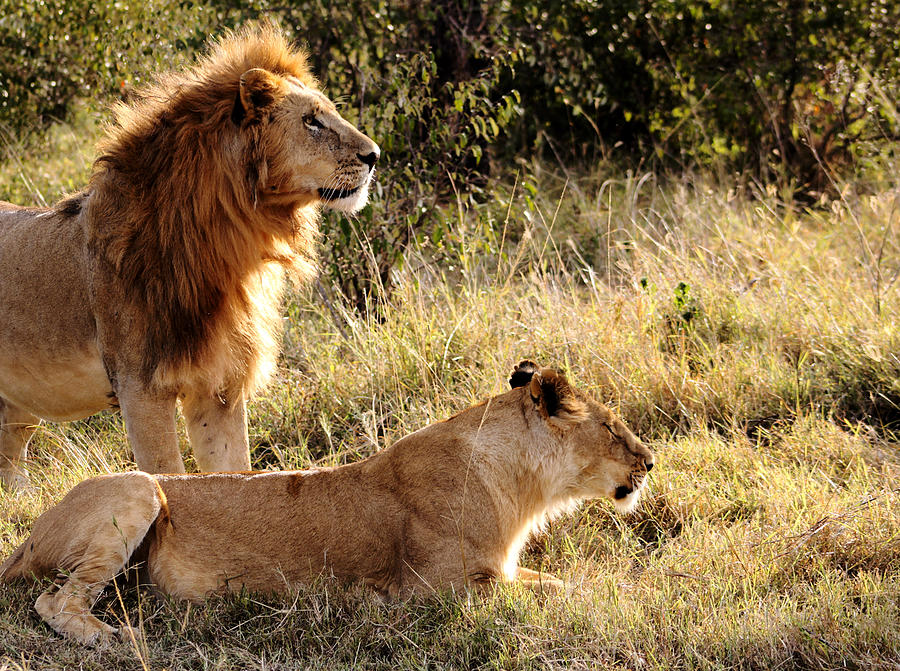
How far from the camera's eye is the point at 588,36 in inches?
362

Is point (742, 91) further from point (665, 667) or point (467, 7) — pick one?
point (665, 667)

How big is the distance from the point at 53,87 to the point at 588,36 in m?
4.64

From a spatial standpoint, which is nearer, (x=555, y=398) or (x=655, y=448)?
(x=555, y=398)

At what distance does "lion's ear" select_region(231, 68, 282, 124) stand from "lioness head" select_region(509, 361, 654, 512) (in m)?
1.34

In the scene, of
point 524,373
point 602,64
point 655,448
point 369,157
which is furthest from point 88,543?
point 602,64

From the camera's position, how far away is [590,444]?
3.74 m

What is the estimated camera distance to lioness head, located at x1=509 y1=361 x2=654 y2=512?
370 cm

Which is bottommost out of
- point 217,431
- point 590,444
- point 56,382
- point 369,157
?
point 217,431

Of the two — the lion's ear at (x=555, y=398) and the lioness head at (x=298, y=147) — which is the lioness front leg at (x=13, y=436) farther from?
the lion's ear at (x=555, y=398)

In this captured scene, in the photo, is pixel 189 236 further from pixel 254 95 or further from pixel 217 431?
pixel 217 431

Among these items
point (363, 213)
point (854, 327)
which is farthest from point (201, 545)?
point (854, 327)

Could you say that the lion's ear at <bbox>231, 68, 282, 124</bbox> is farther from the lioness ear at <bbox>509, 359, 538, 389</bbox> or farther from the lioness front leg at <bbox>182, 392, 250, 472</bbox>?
the lioness ear at <bbox>509, 359, 538, 389</bbox>

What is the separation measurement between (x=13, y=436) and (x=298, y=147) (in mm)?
2170

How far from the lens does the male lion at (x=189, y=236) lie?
155 inches
